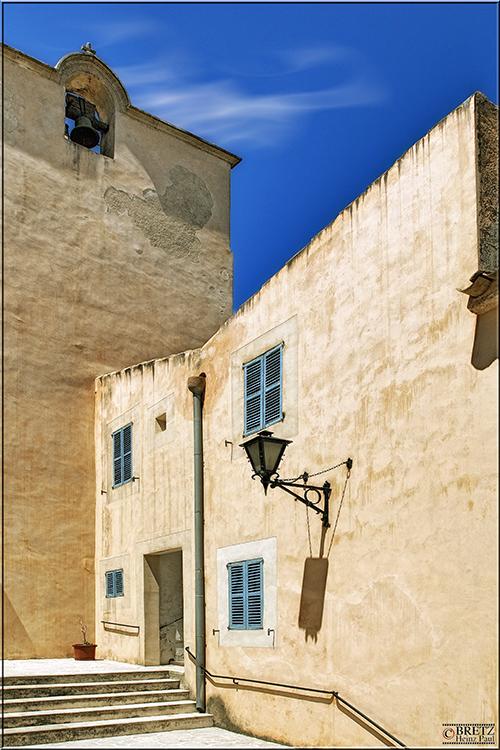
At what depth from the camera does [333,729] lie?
23.8ft

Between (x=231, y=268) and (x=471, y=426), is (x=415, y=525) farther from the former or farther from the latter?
(x=231, y=268)

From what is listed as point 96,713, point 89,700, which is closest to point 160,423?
point 89,700

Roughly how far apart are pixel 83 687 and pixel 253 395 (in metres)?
4.56

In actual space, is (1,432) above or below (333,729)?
above

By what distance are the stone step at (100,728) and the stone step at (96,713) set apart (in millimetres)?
105

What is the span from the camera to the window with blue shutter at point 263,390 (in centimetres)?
897

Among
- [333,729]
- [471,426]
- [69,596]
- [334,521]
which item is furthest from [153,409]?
[471,426]

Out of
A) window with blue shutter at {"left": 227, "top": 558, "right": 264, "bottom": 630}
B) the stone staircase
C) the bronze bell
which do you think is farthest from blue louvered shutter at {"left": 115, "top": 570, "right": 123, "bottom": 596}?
the bronze bell

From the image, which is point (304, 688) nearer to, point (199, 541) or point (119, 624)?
point (199, 541)

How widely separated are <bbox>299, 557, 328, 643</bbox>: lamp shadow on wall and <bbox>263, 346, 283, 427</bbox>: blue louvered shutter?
1.84 metres

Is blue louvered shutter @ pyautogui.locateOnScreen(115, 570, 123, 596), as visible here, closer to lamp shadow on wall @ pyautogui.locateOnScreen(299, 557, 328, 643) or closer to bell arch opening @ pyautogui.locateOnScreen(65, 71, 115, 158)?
lamp shadow on wall @ pyautogui.locateOnScreen(299, 557, 328, 643)

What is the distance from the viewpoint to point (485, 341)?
605 cm

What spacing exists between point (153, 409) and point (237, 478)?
10.0ft

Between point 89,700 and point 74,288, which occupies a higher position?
point 74,288
